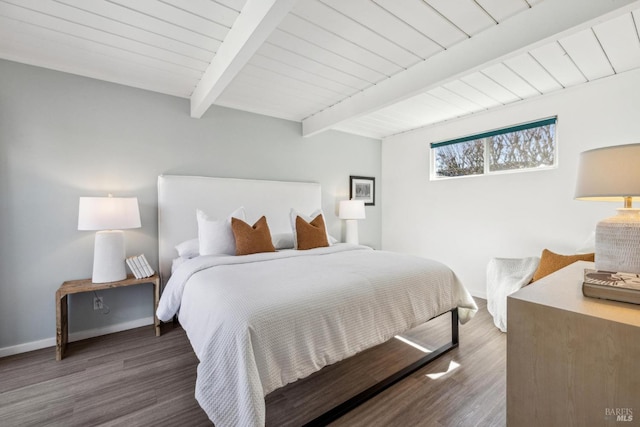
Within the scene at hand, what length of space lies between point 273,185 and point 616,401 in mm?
3256

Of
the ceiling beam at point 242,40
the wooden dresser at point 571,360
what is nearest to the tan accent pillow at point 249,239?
the ceiling beam at point 242,40

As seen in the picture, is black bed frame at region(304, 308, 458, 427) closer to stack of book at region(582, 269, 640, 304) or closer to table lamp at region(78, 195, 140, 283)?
stack of book at region(582, 269, 640, 304)

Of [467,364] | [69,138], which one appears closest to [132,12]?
[69,138]

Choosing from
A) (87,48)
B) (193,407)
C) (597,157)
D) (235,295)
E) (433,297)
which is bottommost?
(193,407)

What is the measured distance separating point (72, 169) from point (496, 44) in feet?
11.8

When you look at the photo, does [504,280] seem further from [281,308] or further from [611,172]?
[281,308]

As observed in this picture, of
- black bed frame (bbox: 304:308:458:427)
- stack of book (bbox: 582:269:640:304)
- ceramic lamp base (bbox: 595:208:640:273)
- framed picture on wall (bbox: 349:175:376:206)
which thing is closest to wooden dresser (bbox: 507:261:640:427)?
stack of book (bbox: 582:269:640:304)

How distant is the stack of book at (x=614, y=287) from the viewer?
915mm

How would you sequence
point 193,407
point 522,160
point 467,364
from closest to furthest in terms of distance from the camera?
1. point 193,407
2. point 467,364
3. point 522,160

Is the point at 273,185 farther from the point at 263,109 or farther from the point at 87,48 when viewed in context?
the point at 87,48

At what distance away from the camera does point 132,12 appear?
173 cm

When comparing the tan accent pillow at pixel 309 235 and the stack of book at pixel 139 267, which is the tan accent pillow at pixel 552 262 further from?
the stack of book at pixel 139 267

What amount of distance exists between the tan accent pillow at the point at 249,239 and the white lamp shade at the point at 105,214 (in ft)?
2.81

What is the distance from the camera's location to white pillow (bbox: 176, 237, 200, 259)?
2.69 meters
